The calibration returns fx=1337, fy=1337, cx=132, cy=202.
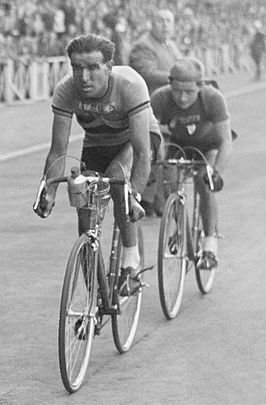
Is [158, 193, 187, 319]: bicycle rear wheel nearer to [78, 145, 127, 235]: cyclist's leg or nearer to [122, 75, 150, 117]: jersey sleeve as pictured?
[78, 145, 127, 235]: cyclist's leg

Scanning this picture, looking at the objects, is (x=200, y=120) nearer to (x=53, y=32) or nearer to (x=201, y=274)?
(x=201, y=274)

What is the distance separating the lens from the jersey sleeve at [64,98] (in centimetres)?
703

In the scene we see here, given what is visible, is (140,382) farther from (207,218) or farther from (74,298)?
(207,218)

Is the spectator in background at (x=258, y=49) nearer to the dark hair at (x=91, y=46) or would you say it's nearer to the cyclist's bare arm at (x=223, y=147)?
the cyclist's bare arm at (x=223, y=147)

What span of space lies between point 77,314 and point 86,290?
0.68 feet

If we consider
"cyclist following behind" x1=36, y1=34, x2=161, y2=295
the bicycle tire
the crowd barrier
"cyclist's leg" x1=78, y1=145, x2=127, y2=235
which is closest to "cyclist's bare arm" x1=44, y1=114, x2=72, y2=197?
"cyclist following behind" x1=36, y1=34, x2=161, y2=295

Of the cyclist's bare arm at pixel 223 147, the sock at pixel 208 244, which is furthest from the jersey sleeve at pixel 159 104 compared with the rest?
the sock at pixel 208 244

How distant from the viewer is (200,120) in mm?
9148

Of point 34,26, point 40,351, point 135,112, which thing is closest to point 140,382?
point 40,351

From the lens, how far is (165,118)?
926 centimetres

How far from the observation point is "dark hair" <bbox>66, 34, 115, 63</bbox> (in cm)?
677

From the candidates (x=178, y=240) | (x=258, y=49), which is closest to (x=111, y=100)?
(x=178, y=240)

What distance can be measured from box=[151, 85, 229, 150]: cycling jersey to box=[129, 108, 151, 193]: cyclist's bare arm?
198 cm

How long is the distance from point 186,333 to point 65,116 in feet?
5.31
